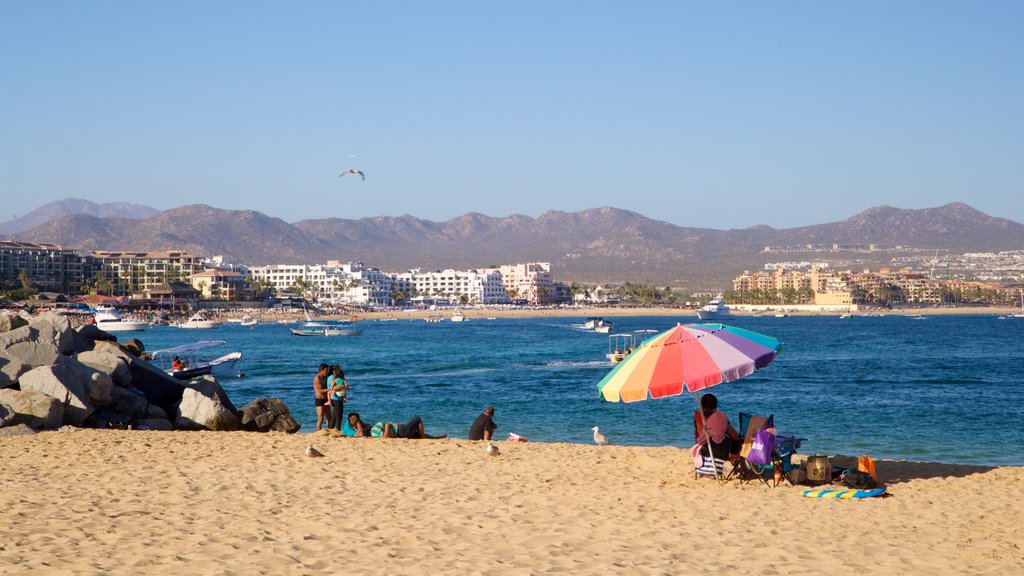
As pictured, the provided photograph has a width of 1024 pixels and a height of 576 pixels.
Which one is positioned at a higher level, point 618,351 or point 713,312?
point 618,351

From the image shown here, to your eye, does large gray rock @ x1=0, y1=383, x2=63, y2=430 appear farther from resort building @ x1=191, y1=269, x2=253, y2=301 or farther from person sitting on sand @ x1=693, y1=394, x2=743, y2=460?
resort building @ x1=191, y1=269, x2=253, y2=301

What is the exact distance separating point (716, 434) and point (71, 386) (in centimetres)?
974

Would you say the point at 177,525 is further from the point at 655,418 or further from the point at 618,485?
the point at 655,418

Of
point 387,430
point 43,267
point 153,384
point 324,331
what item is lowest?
point 324,331

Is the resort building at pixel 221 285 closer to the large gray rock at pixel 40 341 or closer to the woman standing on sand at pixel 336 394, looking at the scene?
the large gray rock at pixel 40 341

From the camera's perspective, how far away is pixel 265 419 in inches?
624

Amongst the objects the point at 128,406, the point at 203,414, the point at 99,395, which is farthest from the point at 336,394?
the point at 99,395

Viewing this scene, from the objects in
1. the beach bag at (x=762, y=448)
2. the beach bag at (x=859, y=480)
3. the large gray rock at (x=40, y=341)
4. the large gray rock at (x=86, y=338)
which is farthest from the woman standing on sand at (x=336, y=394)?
the beach bag at (x=859, y=480)

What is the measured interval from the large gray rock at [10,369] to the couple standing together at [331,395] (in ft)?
15.0

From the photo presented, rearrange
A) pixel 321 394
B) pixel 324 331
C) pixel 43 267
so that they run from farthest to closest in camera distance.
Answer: pixel 43 267, pixel 324 331, pixel 321 394

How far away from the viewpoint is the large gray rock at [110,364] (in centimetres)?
1695

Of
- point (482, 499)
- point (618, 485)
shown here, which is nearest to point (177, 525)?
point (482, 499)

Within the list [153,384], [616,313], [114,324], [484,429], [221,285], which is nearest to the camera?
[484,429]

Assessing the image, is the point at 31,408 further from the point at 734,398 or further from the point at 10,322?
the point at 734,398
